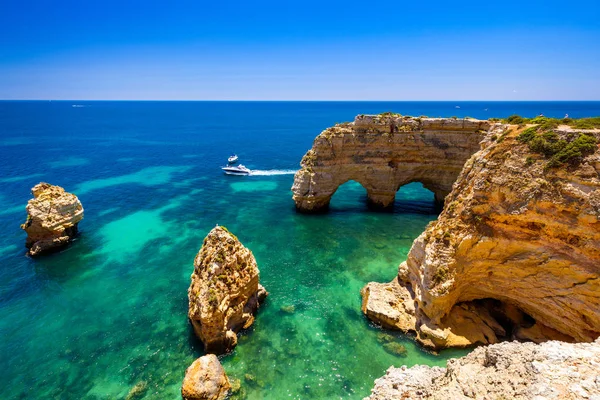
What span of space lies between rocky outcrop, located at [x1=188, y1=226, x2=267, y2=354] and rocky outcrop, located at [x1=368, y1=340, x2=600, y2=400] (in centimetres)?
1197

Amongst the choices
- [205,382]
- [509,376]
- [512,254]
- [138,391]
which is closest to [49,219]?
[138,391]

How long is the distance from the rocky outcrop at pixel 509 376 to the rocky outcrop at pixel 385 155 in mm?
31583

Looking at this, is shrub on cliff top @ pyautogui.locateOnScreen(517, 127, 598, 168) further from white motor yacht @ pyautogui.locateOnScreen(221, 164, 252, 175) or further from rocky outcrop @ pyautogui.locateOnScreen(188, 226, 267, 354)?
white motor yacht @ pyautogui.locateOnScreen(221, 164, 252, 175)

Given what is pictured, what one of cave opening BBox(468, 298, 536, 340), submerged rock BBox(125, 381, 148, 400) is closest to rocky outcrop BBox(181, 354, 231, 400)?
submerged rock BBox(125, 381, 148, 400)

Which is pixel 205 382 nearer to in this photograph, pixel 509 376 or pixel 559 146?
pixel 509 376

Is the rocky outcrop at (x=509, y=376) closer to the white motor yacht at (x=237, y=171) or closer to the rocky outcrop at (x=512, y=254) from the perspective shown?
the rocky outcrop at (x=512, y=254)

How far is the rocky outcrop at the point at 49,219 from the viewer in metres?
31.0

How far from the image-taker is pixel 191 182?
5647cm

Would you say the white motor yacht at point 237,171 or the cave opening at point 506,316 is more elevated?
the white motor yacht at point 237,171

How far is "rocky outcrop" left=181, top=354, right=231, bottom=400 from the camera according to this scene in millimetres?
15695

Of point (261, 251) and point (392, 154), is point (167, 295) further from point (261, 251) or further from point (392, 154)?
point (392, 154)

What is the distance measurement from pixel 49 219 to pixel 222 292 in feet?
80.8

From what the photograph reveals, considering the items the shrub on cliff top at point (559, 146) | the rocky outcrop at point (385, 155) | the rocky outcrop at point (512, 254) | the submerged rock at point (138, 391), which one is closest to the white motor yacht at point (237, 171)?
the rocky outcrop at point (385, 155)

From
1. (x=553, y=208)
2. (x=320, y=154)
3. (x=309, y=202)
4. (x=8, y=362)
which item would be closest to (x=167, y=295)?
(x=8, y=362)
